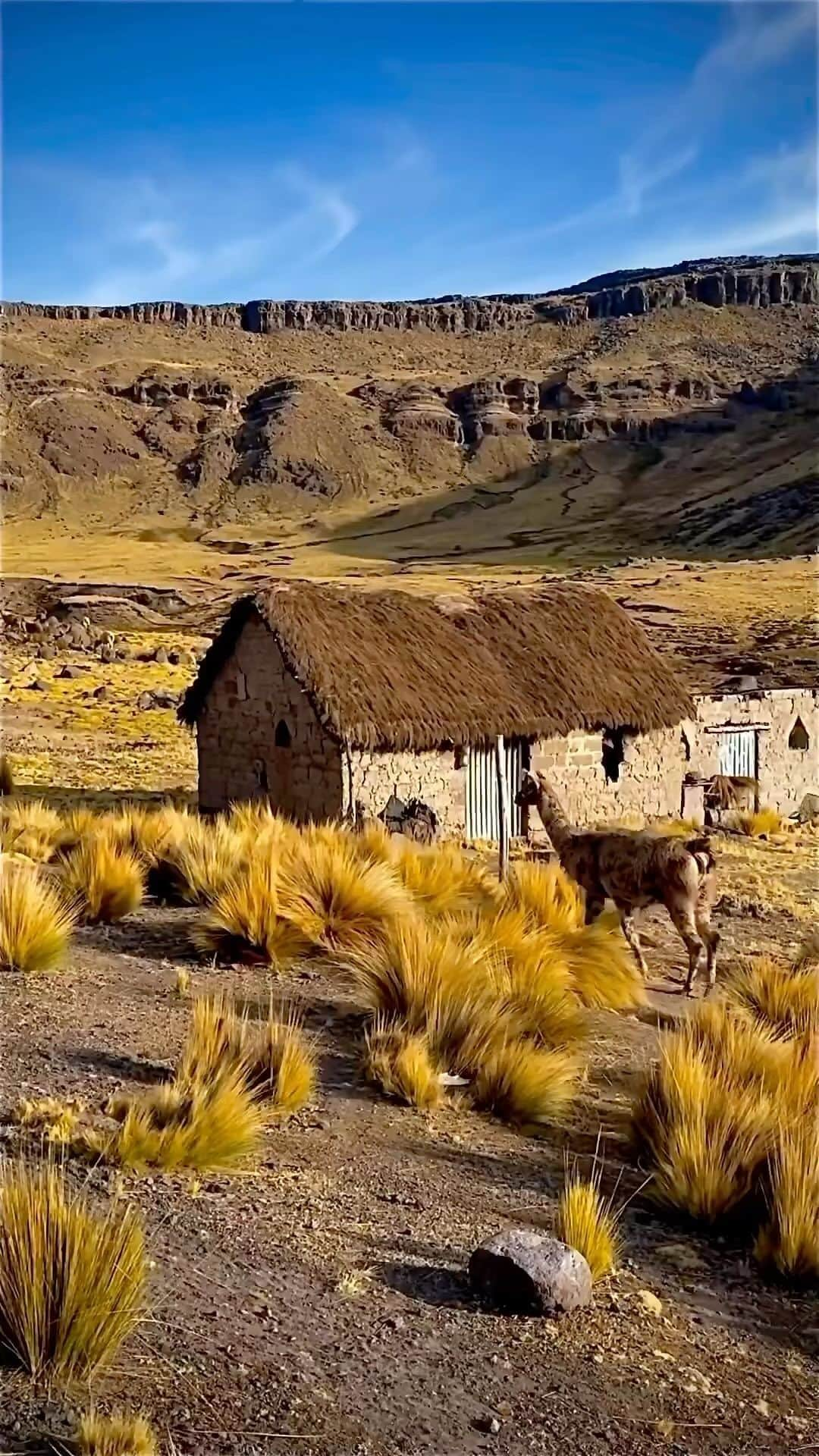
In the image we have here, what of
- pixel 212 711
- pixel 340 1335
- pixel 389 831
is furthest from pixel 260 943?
pixel 212 711

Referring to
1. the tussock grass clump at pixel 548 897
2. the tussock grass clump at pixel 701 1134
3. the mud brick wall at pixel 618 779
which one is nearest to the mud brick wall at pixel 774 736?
the mud brick wall at pixel 618 779

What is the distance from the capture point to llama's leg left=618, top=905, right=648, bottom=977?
36.7 feet

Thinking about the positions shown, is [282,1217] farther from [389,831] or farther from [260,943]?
[389,831]

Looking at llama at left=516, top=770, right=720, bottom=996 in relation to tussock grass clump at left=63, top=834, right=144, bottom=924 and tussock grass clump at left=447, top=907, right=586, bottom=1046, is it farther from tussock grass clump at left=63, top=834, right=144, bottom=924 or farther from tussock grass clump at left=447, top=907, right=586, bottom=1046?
tussock grass clump at left=63, top=834, right=144, bottom=924

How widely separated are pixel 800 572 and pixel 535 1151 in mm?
70059

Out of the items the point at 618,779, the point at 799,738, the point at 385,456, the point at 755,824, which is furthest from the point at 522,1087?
the point at 385,456

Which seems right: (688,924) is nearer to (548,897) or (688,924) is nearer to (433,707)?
(548,897)

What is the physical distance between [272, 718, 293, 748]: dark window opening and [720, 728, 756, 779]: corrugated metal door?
7.36 metres

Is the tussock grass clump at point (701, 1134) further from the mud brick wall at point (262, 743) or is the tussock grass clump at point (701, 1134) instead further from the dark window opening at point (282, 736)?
the dark window opening at point (282, 736)

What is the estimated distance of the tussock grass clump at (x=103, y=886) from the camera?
1048cm

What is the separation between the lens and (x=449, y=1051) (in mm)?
7566

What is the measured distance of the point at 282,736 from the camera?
1844cm

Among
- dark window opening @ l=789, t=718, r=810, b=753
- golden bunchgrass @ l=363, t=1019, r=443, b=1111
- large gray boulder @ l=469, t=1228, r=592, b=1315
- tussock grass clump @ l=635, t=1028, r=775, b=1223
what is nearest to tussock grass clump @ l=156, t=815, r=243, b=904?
golden bunchgrass @ l=363, t=1019, r=443, b=1111

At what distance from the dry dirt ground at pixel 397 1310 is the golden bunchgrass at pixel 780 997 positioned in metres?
1.84
